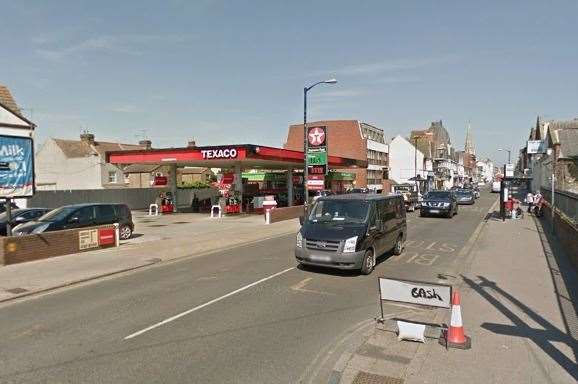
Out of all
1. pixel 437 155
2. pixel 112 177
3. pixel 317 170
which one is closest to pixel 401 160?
pixel 437 155

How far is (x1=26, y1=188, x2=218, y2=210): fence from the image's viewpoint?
33.3m

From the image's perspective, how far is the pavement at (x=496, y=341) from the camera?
5.21 m

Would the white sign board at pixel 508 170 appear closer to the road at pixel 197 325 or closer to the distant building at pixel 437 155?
the road at pixel 197 325

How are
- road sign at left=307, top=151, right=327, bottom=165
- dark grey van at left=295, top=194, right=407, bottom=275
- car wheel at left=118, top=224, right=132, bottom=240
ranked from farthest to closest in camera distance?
road sign at left=307, top=151, right=327, bottom=165 → car wheel at left=118, top=224, right=132, bottom=240 → dark grey van at left=295, top=194, right=407, bottom=275

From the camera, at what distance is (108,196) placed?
126 feet

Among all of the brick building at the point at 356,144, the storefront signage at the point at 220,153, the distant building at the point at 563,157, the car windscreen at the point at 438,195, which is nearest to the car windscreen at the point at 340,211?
the storefront signage at the point at 220,153

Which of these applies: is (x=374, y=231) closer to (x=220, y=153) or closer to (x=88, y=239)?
(x=88, y=239)

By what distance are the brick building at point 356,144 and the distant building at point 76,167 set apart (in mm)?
A: 25887

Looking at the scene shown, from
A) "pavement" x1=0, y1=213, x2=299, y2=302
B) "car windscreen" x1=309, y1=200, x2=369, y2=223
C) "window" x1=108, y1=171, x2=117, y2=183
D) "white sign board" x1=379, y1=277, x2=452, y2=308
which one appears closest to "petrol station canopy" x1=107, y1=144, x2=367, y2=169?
"pavement" x1=0, y1=213, x2=299, y2=302

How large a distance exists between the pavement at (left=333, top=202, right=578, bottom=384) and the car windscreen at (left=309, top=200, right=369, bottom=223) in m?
2.70

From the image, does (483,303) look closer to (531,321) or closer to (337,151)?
(531,321)

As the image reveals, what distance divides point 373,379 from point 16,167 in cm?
1302

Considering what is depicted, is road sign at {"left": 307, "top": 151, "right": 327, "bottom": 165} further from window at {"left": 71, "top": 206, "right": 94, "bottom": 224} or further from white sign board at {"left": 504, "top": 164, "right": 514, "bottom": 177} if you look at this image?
window at {"left": 71, "top": 206, "right": 94, "bottom": 224}

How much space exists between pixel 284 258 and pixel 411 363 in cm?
782
